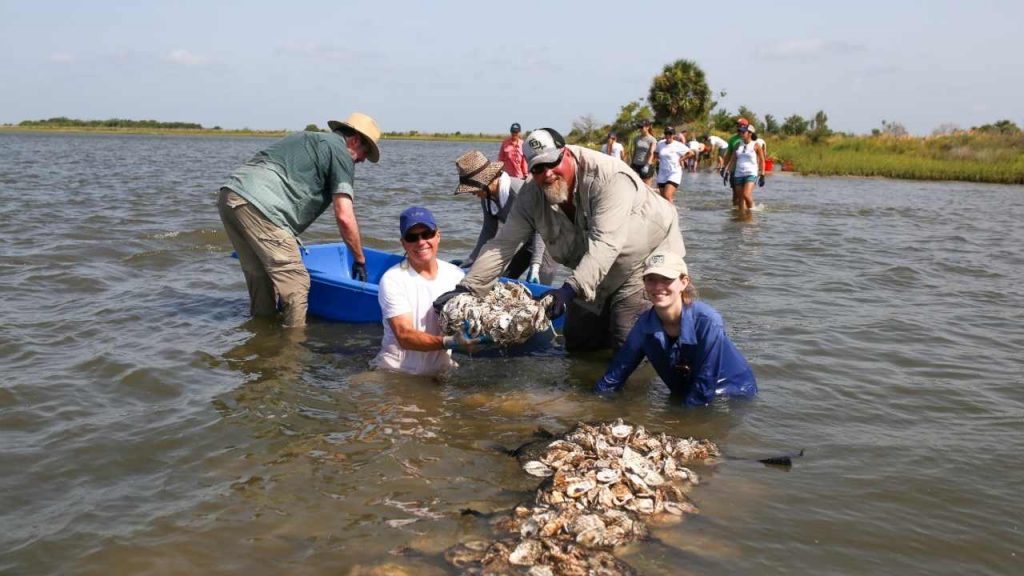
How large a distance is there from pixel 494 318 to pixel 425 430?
2.71 ft

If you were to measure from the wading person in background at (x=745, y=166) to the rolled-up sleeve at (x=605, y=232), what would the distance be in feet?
37.6

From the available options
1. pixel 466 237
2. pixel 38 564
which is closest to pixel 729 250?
pixel 466 237

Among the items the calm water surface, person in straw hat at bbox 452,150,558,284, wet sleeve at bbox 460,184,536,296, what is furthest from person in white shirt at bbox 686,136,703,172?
wet sleeve at bbox 460,184,536,296

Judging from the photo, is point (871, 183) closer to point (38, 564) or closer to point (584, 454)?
point (584, 454)

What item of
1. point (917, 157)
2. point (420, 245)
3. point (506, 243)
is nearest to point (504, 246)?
point (506, 243)

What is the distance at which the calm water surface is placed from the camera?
12.2ft

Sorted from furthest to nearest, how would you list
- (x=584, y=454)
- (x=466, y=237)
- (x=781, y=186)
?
(x=781, y=186)
(x=466, y=237)
(x=584, y=454)

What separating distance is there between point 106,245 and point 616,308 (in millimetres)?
8900

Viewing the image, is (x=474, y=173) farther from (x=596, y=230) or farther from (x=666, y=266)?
(x=666, y=266)

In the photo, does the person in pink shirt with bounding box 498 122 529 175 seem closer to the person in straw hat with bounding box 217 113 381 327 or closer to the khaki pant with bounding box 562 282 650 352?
the person in straw hat with bounding box 217 113 381 327

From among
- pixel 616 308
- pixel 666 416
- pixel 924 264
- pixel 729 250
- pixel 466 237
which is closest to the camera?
pixel 666 416

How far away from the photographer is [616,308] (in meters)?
6.17

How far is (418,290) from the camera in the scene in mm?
5441

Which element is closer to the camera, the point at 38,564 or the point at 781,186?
the point at 38,564
